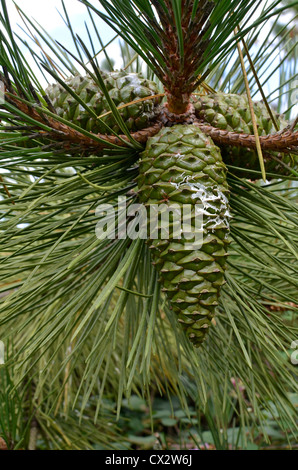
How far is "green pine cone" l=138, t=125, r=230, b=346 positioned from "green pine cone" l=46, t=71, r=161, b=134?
0.18 ft

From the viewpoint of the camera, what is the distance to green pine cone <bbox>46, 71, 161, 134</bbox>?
46 centimetres

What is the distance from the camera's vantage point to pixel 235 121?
0.48 meters

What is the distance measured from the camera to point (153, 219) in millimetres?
412

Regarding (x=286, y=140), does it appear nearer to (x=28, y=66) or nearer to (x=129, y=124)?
→ (x=129, y=124)

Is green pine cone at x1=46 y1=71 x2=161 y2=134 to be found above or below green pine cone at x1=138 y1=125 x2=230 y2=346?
above

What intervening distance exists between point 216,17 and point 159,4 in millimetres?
52

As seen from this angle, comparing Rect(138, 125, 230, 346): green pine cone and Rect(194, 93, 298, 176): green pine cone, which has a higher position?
Rect(194, 93, 298, 176): green pine cone

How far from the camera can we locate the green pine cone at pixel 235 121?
48cm

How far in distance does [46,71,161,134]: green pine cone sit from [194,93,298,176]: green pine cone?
60 mm

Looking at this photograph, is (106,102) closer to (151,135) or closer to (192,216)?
(151,135)

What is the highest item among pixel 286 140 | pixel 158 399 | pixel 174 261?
pixel 286 140

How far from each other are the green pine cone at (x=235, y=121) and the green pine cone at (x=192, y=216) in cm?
6

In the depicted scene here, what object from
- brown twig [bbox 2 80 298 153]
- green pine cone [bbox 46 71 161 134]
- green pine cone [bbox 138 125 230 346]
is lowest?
green pine cone [bbox 138 125 230 346]
